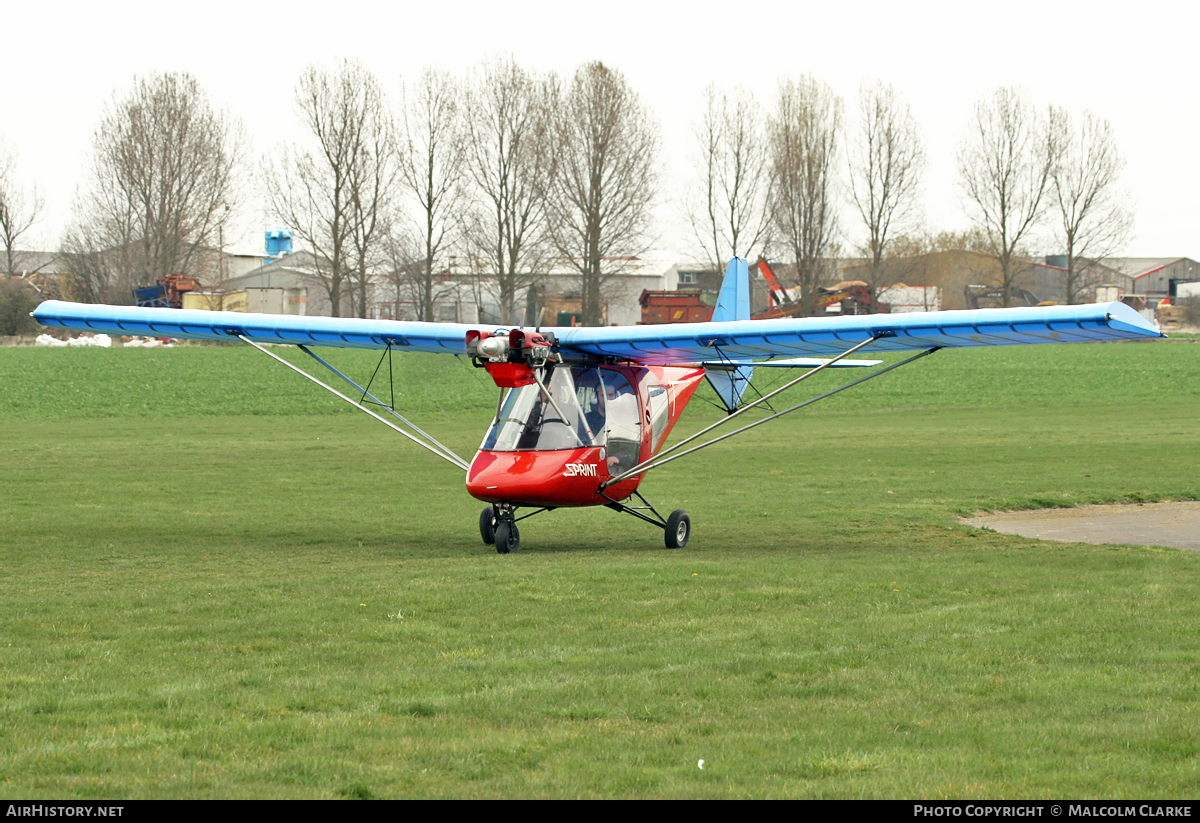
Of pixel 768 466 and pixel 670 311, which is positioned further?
pixel 670 311

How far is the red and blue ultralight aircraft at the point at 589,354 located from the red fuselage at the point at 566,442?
0.05 ft

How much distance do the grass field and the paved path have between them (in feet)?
2.38

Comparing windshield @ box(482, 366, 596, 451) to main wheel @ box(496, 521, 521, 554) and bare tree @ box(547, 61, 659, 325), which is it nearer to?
main wheel @ box(496, 521, 521, 554)

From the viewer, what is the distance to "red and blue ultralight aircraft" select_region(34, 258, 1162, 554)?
43.6 feet

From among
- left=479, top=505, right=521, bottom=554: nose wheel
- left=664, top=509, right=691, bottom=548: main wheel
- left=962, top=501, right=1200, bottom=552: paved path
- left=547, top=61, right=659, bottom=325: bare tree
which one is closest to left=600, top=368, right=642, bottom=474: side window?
left=664, top=509, right=691, bottom=548: main wheel

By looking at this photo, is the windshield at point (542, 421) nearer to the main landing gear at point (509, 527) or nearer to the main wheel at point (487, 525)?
the main landing gear at point (509, 527)

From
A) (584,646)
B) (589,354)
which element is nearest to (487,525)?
(589,354)

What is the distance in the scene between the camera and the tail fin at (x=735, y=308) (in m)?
19.3

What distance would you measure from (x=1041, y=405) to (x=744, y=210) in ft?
100

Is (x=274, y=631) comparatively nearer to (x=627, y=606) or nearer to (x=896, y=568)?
(x=627, y=606)

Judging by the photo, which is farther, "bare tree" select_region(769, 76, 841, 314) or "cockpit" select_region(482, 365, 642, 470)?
"bare tree" select_region(769, 76, 841, 314)

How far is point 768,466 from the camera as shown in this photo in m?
25.4

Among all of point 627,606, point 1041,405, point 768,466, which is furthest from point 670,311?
point 627,606

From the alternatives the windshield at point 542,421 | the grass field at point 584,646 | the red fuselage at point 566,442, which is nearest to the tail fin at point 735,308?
the grass field at point 584,646
